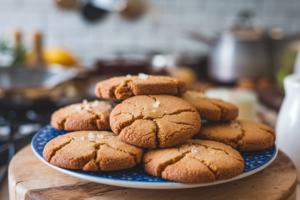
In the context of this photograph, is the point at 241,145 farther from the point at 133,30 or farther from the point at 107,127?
the point at 133,30

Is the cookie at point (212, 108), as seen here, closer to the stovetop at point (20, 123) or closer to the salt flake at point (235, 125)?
the salt flake at point (235, 125)

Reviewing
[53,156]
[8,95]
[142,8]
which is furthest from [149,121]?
[142,8]

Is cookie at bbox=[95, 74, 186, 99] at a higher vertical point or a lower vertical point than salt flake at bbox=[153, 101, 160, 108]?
higher

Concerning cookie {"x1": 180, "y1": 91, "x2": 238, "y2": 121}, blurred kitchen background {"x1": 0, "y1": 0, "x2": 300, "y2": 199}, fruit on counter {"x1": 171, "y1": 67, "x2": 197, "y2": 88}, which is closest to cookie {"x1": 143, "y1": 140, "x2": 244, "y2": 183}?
cookie {"x1": 180, "y1": 91, "x2": 238, "y2": 121}

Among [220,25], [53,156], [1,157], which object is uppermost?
[220,25]

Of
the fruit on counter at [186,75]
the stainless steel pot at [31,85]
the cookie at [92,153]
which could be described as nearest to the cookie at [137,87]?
the cookie at [92,153]

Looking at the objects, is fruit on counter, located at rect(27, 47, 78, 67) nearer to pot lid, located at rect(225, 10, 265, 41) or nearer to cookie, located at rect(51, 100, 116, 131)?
pot lid, located at rect(225, 10, 265, 41)

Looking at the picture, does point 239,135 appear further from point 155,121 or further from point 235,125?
point 155,121
